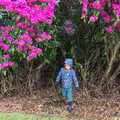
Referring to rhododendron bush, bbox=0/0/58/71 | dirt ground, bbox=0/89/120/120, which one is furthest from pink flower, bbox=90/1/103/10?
dirt ground, bbox=0/89/120/120

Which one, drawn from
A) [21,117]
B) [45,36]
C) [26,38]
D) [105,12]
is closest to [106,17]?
[105,12]

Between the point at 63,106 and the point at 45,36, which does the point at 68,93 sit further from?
the point at 45,36

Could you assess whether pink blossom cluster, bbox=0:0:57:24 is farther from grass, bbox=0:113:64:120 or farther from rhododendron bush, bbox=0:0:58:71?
grass, bbox=0:113:64:120

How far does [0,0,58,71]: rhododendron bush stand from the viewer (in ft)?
27.0

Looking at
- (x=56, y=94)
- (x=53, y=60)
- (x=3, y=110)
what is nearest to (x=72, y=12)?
(x=53, y=60)

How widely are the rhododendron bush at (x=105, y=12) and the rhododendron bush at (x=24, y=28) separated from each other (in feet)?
2.34

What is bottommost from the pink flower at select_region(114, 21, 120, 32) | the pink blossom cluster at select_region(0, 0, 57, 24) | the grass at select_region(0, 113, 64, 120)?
the grass at select_region(0, 113, 64, 120)

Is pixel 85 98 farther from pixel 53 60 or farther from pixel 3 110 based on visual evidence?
pixel 3 110

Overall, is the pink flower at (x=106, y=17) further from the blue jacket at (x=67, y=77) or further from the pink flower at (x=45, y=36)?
the blue jacket at (x=67, y=77)

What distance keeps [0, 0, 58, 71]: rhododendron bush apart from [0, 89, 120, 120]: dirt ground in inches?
45.5

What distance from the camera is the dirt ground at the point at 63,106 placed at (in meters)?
9.03

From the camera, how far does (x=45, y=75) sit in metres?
11.2

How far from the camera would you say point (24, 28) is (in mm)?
8625

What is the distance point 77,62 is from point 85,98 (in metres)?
1.02
